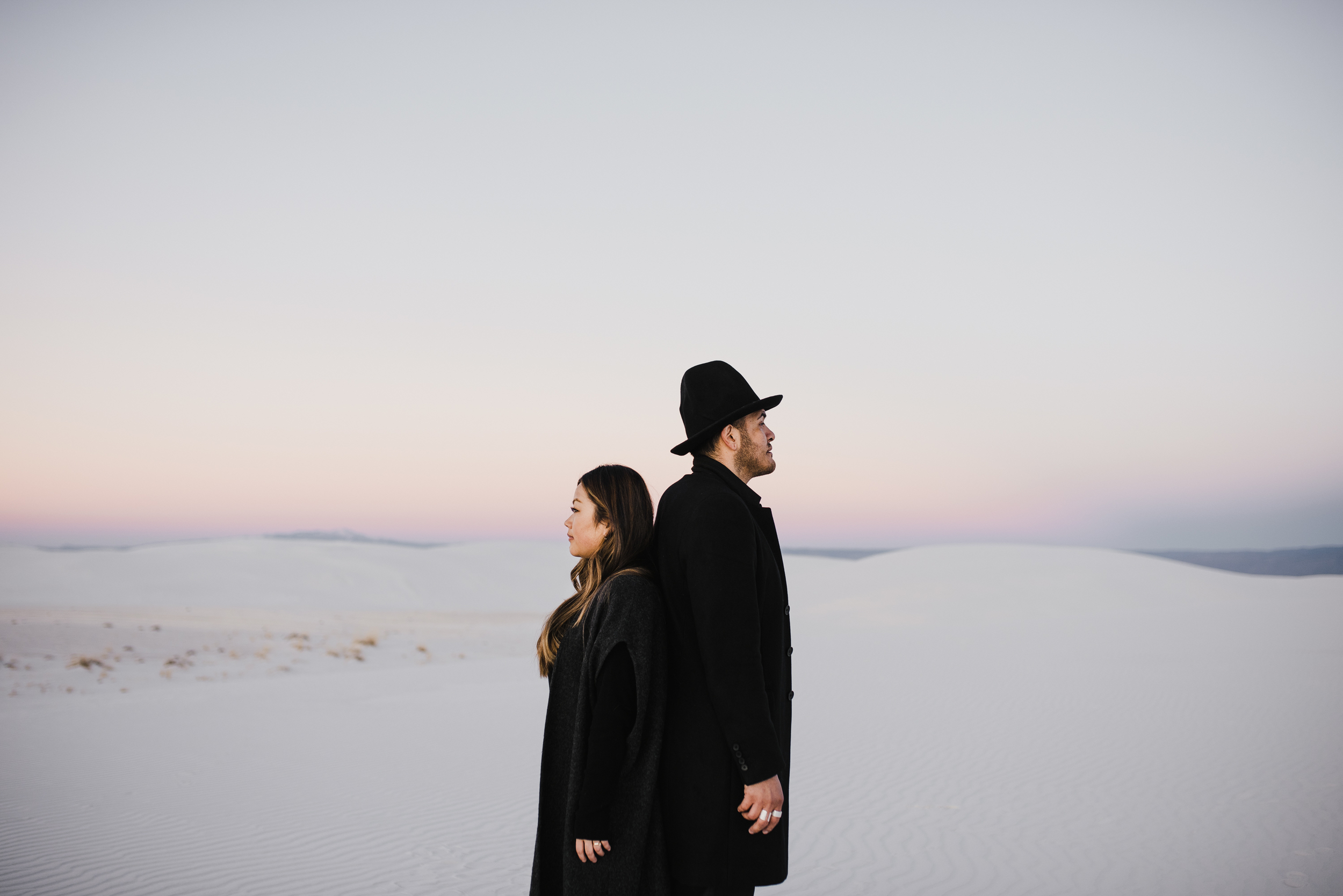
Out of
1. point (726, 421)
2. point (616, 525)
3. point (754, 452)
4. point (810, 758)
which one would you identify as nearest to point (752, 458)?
point (754, 452)

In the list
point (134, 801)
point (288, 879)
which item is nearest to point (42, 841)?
point (134, 801)

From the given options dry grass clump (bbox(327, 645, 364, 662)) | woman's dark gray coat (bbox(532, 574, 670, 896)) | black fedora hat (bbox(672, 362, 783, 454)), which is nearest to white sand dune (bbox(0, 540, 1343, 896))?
dry grass clump (bbox(327, 645, 364, 662))

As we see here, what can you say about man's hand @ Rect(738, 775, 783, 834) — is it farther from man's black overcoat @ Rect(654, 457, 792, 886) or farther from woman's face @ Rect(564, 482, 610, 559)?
woman's face @ Rect(564, 482, 610, 559)

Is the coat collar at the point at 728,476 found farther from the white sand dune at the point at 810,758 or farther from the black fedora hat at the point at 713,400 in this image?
the white sand dune at the point at 810,758

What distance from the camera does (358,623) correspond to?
2328 cm

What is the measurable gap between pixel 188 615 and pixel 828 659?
55.7 ft

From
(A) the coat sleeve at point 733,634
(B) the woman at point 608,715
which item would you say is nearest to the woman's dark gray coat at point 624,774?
(B) the woman at point 608,715

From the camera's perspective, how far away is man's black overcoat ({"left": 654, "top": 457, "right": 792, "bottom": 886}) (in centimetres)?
242

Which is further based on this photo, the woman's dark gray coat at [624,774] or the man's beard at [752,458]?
the man's beard at [752,458]

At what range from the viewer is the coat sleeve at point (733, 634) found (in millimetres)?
2410

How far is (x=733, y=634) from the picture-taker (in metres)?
2.43

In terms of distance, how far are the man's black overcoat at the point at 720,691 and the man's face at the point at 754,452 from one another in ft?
0.43

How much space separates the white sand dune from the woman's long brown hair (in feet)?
9.18

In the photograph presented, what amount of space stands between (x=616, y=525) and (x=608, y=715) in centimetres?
57
